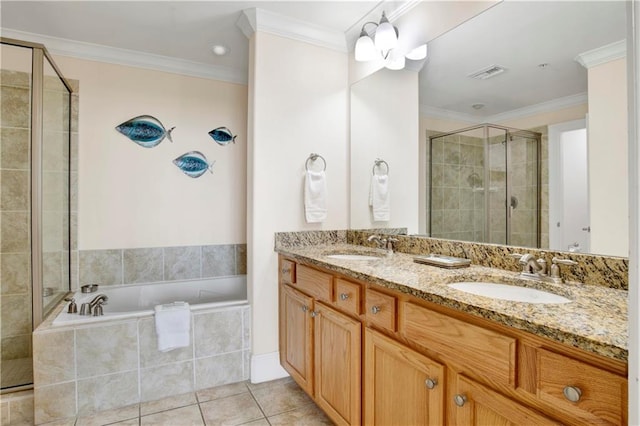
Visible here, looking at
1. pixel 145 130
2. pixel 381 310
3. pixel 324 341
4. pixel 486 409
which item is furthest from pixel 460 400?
pixel 145 130

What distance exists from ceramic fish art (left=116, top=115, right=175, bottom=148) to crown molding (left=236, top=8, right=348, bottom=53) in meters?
1.10

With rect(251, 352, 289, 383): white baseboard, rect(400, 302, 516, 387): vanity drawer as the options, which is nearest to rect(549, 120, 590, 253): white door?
rect(400, 302, 516, 387): vanity drawer

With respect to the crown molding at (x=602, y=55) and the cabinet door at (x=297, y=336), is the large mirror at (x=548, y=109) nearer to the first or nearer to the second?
the crown molding at (x=602, y=55)

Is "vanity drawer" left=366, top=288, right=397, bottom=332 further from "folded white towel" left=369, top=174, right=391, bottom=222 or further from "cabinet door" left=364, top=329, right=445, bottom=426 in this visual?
"folded white towel" left=369, top=174, right=391, bottom=222

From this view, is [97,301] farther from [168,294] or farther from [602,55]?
[602,55]

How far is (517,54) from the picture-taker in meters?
1.56

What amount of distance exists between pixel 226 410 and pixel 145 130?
7.19 feet

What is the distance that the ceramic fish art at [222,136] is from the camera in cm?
312

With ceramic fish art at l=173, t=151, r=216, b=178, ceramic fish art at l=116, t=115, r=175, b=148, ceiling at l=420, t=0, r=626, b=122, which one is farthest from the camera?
ceramic fish art at l=173, t=151, r=216, b=178

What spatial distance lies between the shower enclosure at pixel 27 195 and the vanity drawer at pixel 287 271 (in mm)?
1432

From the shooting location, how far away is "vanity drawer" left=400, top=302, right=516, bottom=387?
0.91 m

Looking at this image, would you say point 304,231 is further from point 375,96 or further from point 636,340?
point 636,340

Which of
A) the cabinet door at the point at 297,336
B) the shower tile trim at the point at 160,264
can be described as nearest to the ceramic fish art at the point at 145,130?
the shower tile trim at the point at 160,264

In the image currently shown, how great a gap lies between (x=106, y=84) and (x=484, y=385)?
3.15 metres
